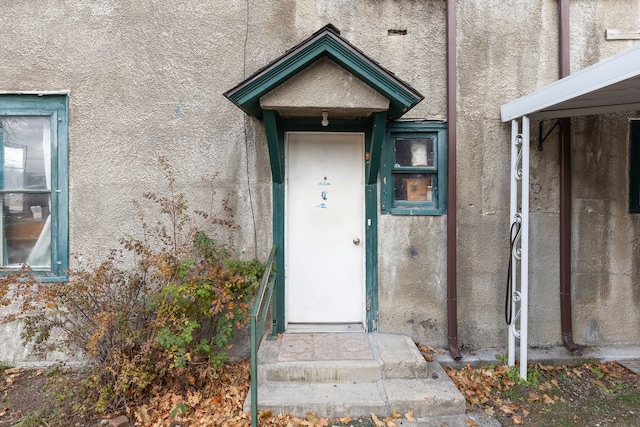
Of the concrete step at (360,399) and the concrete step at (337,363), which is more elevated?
the concrete step at (337,363)

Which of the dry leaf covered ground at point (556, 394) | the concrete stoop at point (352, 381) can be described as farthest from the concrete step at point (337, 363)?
the dry leaf covered ground at point (556, 394)

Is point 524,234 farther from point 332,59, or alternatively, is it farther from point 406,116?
point 332,59

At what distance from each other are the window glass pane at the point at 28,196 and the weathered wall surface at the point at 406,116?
375 mm

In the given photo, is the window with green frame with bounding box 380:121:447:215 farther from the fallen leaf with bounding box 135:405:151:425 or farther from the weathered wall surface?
the fallen leaf with bounding box 135:405:151:425

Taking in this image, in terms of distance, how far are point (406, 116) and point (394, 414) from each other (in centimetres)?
313

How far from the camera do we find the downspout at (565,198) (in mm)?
3994

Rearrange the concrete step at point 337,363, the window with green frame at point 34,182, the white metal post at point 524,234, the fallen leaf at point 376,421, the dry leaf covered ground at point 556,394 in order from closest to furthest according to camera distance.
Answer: the fallen leaf at point 376,421, the dry leaf covered ground at point 556,394, the concrete step at point 337,363, the white metal post at point 524,234, the window with green frame at point 34,182

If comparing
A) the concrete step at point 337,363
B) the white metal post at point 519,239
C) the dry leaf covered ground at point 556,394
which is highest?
the white metal post at point 519,239

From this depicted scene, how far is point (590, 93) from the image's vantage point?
2943 millimetres

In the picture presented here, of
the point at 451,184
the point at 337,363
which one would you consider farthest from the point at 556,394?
the point at 451,184

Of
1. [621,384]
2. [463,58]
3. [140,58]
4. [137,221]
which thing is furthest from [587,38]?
[137,221]

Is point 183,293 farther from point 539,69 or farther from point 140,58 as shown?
point 539,69

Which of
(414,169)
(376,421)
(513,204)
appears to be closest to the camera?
(376,421)

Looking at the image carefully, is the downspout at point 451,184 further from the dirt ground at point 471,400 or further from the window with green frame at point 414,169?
the dirt ground at point 471,400
